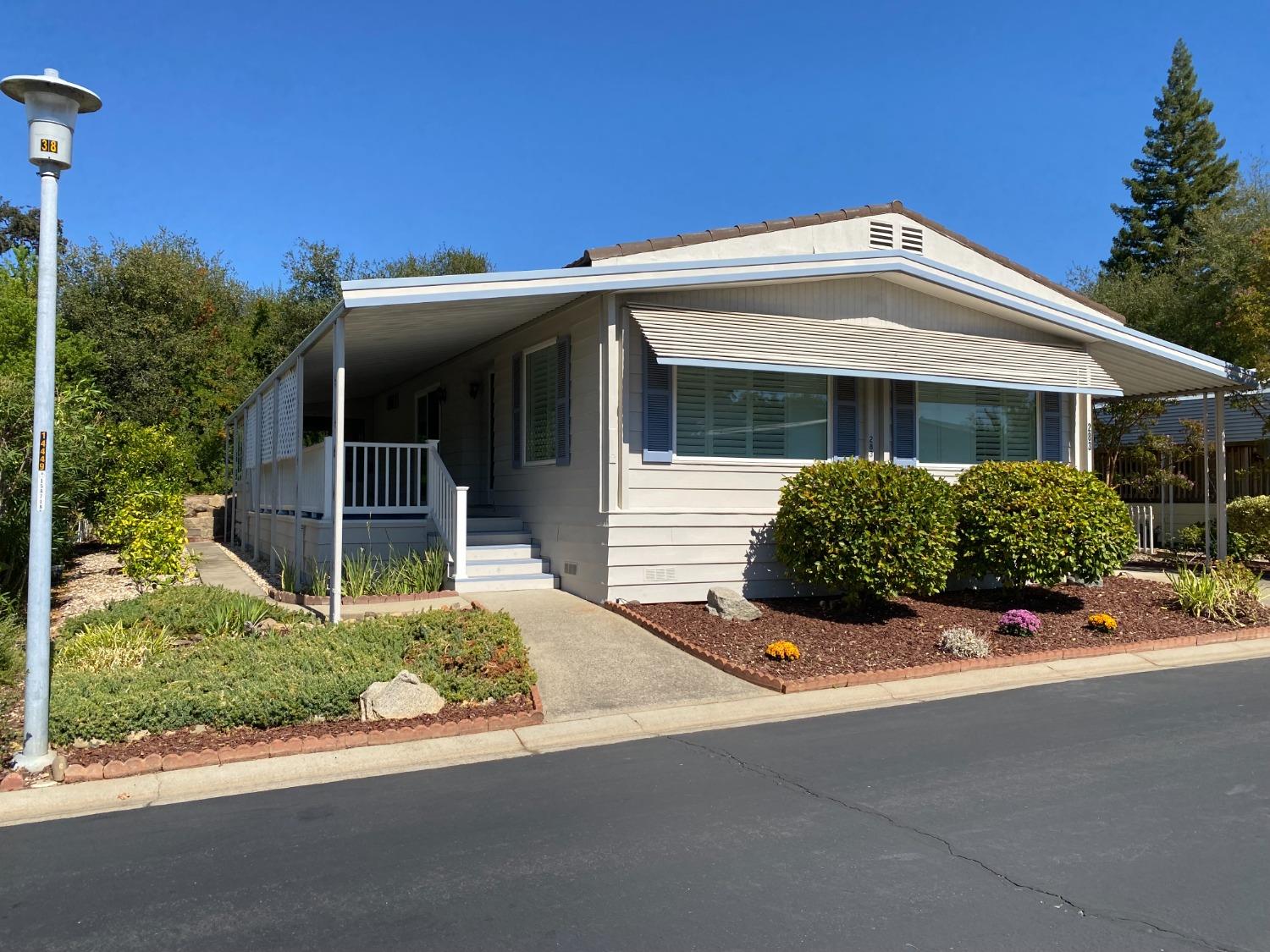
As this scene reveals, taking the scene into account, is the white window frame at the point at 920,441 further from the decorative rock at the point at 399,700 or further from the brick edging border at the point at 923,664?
the decorative rock at the point at 399,700

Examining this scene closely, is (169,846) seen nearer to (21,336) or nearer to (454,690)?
(454,690)

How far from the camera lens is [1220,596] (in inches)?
422

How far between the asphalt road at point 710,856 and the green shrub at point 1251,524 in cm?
1096

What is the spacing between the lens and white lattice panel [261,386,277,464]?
14078mm

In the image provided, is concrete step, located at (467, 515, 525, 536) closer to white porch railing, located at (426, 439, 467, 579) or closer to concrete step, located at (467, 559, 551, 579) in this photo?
white porch railing, located at (426, 439, 467, 579)

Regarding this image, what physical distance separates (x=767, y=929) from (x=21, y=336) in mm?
15421

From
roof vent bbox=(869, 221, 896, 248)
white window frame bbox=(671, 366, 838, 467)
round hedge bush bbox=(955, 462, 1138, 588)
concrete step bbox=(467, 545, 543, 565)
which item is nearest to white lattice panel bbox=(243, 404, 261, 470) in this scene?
concrete step bbox=(467, 545, 543, 565)

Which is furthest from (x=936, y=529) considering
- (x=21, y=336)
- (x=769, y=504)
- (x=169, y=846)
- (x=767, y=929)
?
(x=21, y=336)

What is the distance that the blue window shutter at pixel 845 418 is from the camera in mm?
11695

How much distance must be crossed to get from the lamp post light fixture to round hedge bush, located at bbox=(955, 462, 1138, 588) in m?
8.87

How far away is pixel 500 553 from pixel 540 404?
2.10 meters

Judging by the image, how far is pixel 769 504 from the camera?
11094mm

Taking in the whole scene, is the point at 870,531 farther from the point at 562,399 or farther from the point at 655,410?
the point at 562,399

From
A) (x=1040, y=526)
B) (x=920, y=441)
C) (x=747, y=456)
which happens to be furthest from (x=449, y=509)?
(x=1040, y=526)
